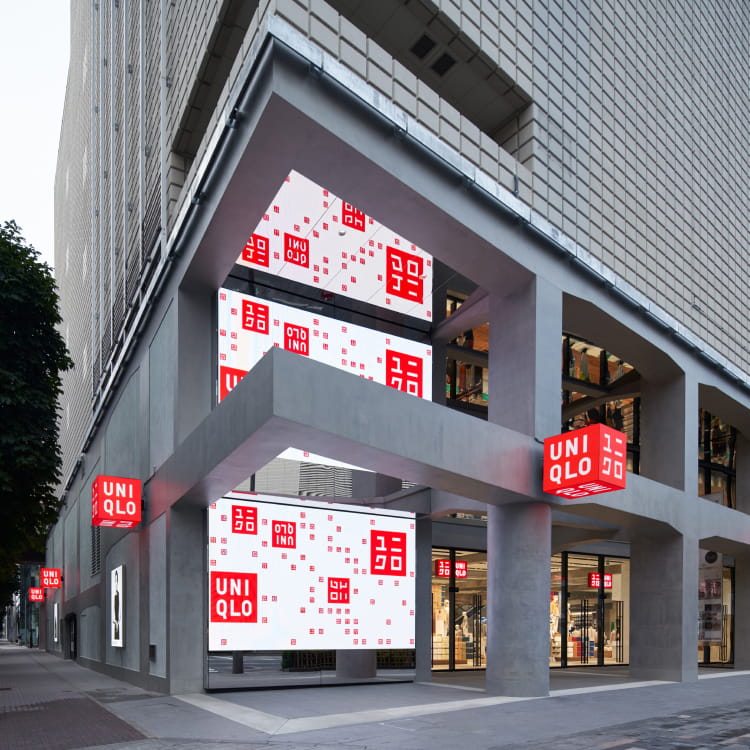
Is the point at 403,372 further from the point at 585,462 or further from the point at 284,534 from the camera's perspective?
the point at 585,462

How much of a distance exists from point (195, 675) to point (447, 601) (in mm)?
9610

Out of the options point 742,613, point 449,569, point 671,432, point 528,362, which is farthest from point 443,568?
point 742,613

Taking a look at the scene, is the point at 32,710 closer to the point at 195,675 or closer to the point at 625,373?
the point at 195,675

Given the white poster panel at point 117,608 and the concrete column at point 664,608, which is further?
the white poster panel at point 117,608

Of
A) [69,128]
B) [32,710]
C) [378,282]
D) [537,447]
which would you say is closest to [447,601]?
[537,447]

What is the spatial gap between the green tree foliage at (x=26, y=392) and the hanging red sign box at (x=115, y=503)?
1464mm

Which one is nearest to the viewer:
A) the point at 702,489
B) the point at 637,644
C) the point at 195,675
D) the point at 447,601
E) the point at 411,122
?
the point at 411,122

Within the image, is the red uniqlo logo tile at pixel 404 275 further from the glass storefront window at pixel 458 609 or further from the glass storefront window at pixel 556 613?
the glass storefront window at pixel 556 613

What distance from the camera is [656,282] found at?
22.2m

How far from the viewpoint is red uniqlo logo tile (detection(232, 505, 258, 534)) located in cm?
1798

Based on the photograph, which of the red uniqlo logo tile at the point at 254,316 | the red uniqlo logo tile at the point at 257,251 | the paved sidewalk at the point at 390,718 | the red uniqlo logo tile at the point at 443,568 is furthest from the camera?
the red uniqlo logo tile at the point at 443,568

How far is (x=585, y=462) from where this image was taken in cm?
1538

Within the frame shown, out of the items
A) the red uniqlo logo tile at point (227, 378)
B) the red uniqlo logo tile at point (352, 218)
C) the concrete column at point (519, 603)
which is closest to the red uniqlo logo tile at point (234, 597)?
the red uniqlo logo tile at point (227, 378)

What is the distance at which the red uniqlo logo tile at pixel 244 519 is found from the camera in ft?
59.0
